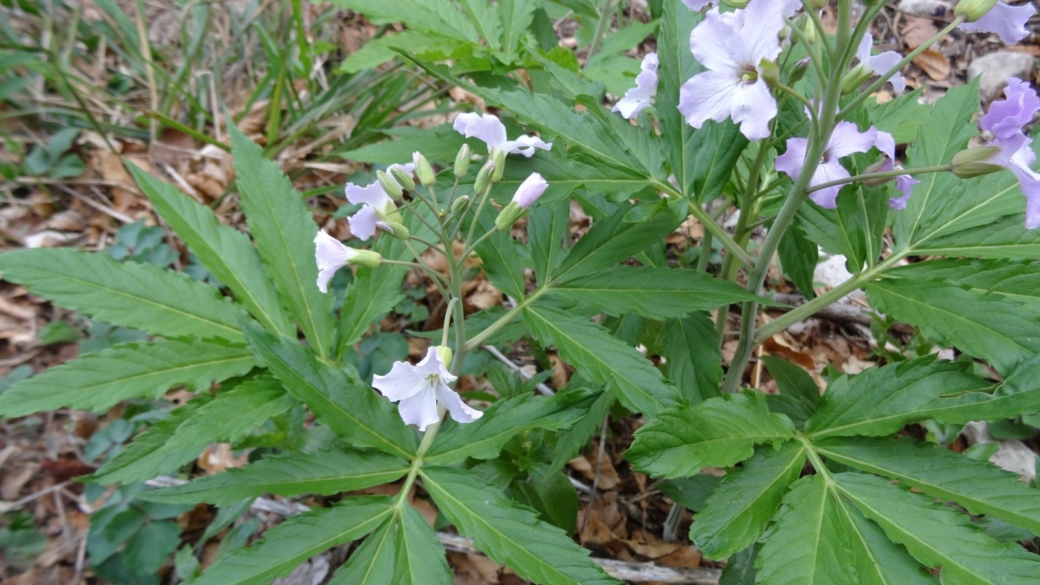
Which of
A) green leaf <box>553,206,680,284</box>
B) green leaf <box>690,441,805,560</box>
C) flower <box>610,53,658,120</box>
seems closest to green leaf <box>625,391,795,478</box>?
green leaf <box>690,441,805,560</box>

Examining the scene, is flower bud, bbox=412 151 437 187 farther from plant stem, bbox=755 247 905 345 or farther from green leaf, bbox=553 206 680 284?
plant stem, bbox=755 247 905 345

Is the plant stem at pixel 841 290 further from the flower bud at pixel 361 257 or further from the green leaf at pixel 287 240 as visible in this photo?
the green leaf at pixel 287 240

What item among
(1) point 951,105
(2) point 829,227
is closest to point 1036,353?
(2) point 829,227

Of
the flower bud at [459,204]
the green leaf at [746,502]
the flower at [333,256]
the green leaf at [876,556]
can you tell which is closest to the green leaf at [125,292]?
the flower at [333,256]

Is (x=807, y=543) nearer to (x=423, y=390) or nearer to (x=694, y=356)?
(x=694, y=356)

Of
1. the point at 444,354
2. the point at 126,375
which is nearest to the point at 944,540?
the point at 444,354

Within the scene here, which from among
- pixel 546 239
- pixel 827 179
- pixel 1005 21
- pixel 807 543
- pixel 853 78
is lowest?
pixel 807 543

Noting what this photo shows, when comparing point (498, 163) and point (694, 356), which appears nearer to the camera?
point (498, 163)
